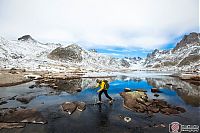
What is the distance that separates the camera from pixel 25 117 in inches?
642

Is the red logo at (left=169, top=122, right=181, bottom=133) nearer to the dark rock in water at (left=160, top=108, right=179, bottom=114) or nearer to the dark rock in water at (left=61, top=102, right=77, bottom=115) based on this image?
the dark rock in water at (left=160, top=108, right=179, bottom=114)

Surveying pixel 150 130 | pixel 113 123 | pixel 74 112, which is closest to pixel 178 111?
pixel 150 130

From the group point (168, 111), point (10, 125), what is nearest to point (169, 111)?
point (168, 111)

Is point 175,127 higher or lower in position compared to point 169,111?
lower

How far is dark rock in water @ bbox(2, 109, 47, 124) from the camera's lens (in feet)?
51.1

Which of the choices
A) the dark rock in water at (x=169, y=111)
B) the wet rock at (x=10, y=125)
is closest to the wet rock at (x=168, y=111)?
the dark rock in water at (x=169, y=111)

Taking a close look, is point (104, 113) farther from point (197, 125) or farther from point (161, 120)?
point (197, 125)

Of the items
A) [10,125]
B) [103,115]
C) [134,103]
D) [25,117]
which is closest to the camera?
[10,125]

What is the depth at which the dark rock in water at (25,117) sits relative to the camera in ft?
51.1

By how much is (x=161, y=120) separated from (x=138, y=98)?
712 centimetres

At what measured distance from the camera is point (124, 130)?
45.1 feet

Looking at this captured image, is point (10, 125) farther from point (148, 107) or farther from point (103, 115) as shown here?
point (148, 107)

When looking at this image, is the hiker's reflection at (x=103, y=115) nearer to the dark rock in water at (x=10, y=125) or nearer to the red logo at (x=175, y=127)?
the red logo at (x=175, y=127)

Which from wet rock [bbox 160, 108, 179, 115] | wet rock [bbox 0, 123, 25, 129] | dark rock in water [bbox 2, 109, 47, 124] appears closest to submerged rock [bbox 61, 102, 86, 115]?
dark rock in water [bbox 2, 109, 47, 124]
